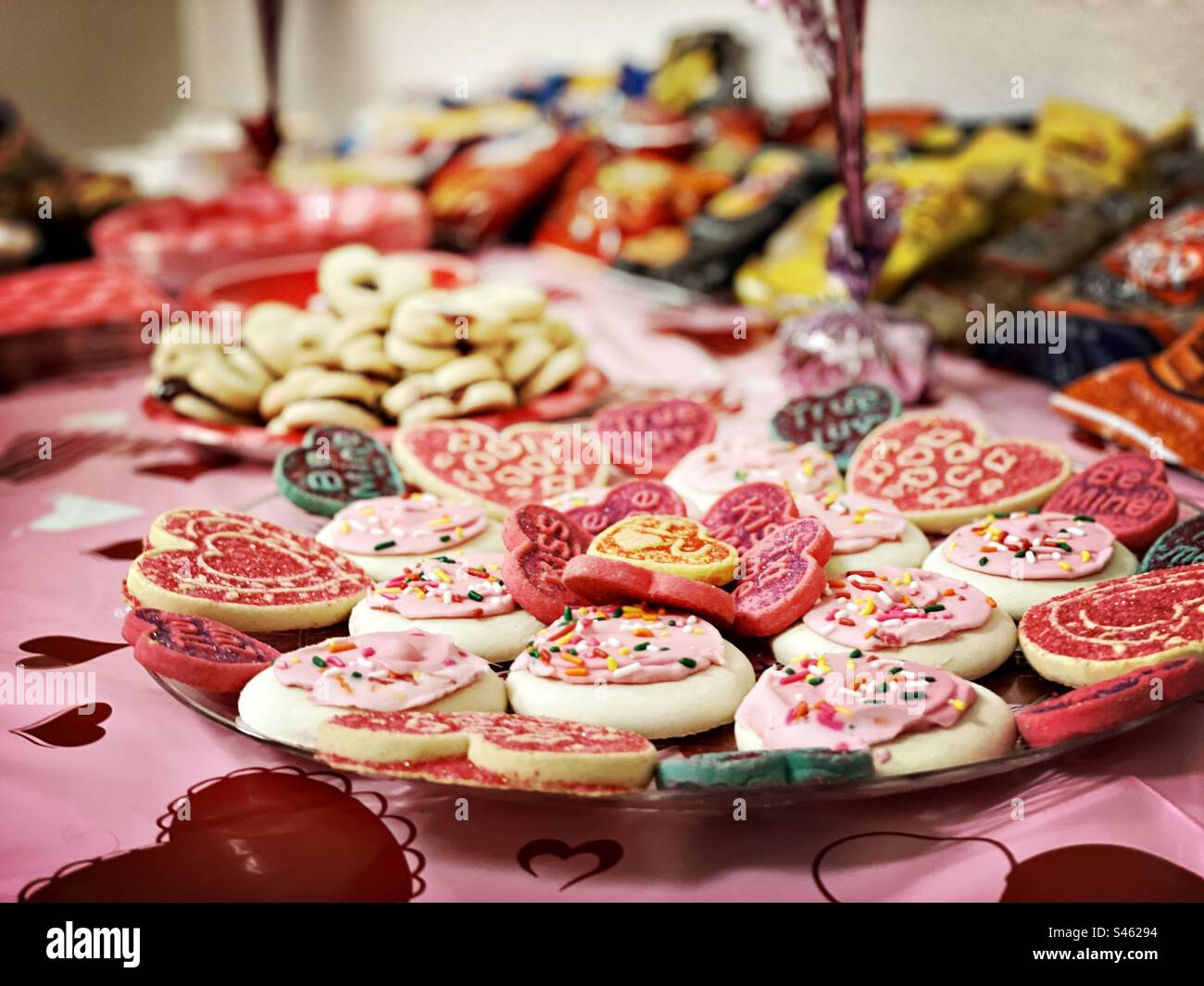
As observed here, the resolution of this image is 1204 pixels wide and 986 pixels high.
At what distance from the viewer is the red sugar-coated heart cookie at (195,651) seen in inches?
43.6

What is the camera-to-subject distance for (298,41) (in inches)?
211

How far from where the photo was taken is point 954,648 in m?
1.18

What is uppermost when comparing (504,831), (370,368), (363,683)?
(370,368)

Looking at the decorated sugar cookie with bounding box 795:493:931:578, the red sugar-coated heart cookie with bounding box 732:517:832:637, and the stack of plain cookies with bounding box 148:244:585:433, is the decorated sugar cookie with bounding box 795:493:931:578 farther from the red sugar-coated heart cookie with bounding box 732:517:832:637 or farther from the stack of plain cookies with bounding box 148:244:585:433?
the stack of plain cookies with bounding box 148:244:585:433

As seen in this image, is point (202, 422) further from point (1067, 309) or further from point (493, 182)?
point (493, 182)

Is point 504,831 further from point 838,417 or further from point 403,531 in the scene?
point 838,417

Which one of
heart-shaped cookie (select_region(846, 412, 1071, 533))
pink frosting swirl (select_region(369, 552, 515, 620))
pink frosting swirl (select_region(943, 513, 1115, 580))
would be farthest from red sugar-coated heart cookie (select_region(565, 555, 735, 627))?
heart-shaped cookie (select_region(846, 412, 1071, 533))

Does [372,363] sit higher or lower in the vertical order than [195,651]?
higher

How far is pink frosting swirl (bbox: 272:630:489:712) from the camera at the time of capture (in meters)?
1.07

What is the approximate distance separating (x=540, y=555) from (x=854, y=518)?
373 millimetres

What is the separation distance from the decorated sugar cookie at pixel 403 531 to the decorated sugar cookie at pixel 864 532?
373 mm

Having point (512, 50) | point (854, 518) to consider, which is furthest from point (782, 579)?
point (512, 50)

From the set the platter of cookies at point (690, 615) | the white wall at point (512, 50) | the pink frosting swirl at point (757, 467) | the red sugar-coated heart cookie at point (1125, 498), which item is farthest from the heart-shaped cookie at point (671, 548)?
the white wall at point (512, 50)
